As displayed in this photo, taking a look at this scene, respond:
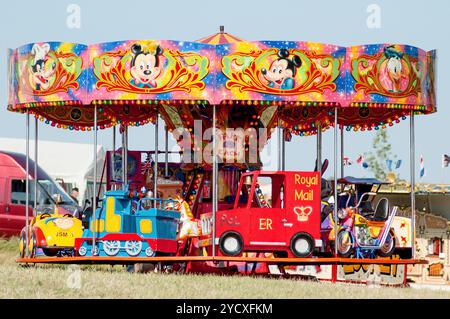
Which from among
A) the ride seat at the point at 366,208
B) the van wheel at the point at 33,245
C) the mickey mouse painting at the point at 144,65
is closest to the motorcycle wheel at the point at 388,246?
the ride seat at the point at 366,208

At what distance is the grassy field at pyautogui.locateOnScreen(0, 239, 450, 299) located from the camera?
1783 centimetres

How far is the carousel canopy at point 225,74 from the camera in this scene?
22.0 meters

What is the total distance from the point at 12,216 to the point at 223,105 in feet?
34.2

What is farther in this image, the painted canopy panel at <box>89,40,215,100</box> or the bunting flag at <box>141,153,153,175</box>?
the bunting flag at <box>141,153,153,175</box>

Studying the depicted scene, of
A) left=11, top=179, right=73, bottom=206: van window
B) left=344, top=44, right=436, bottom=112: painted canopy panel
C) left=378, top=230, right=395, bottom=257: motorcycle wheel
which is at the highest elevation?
left=344, top=44, right=436, bottom=112: painted canopy panel

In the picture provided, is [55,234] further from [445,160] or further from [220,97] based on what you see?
[445,160]

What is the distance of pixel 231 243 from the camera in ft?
71.9

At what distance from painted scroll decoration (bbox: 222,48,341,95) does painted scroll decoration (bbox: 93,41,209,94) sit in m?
0.57

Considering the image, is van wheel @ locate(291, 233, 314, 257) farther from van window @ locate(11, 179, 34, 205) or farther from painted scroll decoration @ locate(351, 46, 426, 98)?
van window @ locate(11, 179, 34, 205)

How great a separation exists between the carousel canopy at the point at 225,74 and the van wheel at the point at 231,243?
2442 mm

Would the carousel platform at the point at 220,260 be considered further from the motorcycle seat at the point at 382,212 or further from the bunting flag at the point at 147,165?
the bunting flag at the point at 147,165

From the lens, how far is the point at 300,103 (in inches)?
871

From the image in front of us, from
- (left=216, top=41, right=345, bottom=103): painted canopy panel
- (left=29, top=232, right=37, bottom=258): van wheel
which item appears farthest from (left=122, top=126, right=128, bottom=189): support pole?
(left=216, top=41, right=345, bottom=103): painted canopy panel
